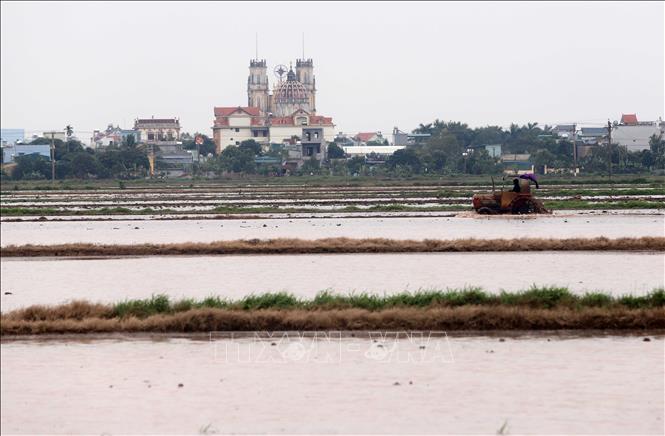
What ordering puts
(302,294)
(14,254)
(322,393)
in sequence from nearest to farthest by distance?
(322,393) → (302,294) → (14,254)

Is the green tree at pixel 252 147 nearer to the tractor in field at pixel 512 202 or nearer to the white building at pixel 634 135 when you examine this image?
the white building at pixel 634 135

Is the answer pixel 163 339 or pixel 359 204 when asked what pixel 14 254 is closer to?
pixel 163 339

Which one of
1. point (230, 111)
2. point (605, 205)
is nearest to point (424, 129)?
point (230, 111)

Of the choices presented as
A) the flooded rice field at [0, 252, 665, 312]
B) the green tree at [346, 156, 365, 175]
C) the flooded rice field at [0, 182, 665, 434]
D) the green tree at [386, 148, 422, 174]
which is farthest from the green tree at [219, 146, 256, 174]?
the flooded rice field at [0, 182, 665, 434]

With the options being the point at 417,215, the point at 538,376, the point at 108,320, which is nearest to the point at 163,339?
the point at 108,320

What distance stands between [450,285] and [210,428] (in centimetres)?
908

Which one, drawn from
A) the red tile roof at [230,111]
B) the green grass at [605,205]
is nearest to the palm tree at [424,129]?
the red tile roof at [230,111]

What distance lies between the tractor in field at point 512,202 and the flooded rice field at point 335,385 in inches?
900

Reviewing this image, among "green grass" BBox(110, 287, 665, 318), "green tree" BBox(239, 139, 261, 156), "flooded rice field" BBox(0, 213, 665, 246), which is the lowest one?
"flooded rice field" BBox(0, 213, 665, 246)

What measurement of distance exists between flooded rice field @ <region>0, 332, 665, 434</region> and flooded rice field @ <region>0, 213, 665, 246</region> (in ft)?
52.0

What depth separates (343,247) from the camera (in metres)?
25.8

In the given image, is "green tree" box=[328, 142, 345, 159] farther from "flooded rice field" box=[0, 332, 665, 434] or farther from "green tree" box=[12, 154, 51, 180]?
"flooded rice field" box=[0, 332, 665, 434]

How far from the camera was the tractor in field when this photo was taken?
37.2 m

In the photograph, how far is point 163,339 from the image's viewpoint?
14.5m
